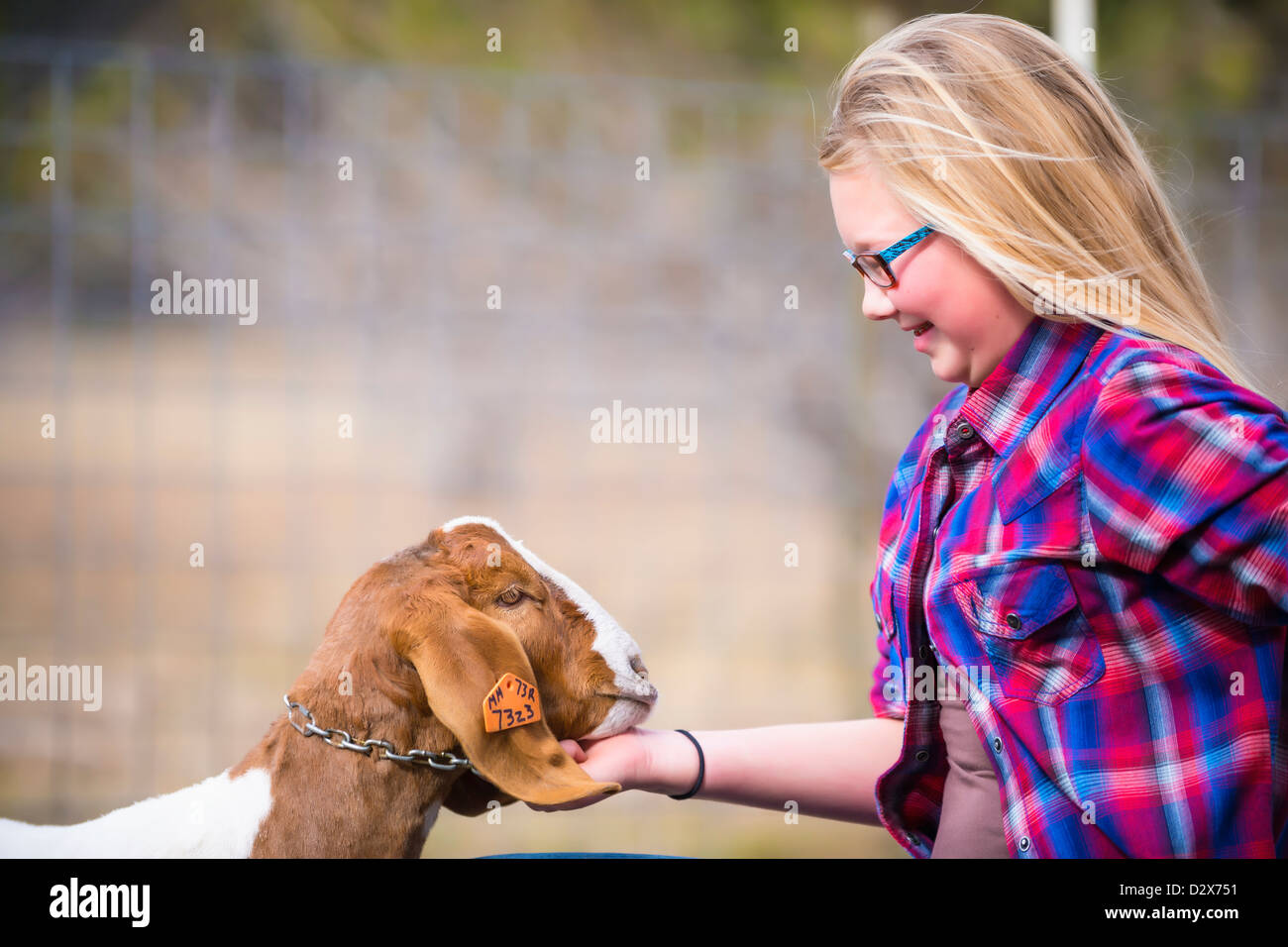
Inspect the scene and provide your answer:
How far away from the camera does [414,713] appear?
1.44 metres

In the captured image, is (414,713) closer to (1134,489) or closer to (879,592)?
(879,592)

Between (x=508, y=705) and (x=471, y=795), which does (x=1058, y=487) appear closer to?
(x=508, y=705)

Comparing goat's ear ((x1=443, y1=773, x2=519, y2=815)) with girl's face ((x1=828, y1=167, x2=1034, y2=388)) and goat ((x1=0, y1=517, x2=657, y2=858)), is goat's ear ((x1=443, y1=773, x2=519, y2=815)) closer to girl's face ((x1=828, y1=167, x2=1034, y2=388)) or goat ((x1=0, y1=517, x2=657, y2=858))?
goat ((x1=0, y1=517, x2=657, y2=858))

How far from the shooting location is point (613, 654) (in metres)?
1.55

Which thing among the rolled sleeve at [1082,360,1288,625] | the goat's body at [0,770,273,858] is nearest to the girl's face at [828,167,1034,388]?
the rolled sleeve at [1082,360,1288,625]

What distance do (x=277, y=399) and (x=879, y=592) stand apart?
88.7 inches

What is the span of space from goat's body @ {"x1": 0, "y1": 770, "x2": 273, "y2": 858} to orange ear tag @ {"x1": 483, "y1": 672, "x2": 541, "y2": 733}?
0.37m

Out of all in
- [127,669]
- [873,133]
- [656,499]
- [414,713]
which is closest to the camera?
[873,133]

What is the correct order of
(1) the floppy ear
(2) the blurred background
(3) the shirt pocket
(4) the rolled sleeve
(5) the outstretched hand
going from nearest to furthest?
1. (4) the rolled sleeve
2. (3) the shirt pocket
3. (1) the floppy ear
4. (5) the outstretched hand
5. (2) the blurred background

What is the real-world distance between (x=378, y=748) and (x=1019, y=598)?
3.01 feet

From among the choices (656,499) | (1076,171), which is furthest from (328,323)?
(1076,171)

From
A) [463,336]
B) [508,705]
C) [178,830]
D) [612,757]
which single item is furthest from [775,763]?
[463,336]

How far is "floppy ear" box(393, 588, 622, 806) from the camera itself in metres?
1.34

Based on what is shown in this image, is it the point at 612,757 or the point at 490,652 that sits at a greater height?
the point at 490,652
